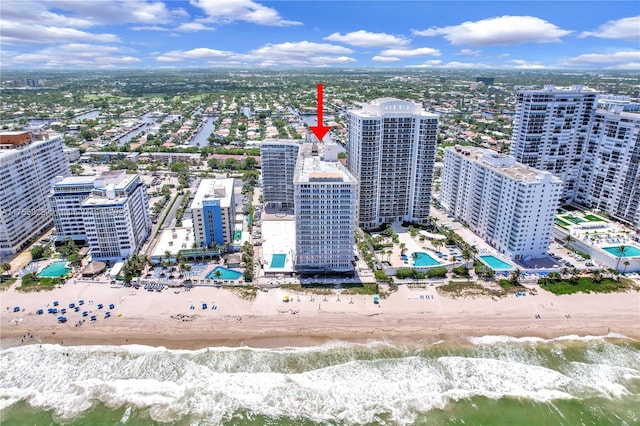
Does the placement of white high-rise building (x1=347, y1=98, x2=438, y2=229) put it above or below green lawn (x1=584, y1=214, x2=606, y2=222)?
above

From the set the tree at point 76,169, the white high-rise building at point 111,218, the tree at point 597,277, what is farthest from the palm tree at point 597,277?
the tree at point 76,169

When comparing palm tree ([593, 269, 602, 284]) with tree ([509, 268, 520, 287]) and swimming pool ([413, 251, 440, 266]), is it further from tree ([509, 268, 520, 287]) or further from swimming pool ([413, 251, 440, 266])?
swimming pool ([413, 251, 440, 266])

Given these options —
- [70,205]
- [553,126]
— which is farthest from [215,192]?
[553,126]

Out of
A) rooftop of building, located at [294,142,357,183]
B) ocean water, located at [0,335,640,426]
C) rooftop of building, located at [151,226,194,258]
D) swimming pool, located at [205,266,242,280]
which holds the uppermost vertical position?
rooftop of building, located at [294,142,357,183]

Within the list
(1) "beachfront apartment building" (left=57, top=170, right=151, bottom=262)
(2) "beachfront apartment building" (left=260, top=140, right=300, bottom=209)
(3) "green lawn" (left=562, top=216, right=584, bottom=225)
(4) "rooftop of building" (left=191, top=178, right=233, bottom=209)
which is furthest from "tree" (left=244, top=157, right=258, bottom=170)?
(3) "green lawn" (left=562, top=216, right=584, bottom=225)

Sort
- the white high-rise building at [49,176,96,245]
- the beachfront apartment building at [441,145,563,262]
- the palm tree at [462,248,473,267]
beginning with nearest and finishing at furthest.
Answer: the beachfront apartment building at [441,145,563,262], the palm tree at [462,248,473,267], the white high-rise building at [49,176,96,245]
